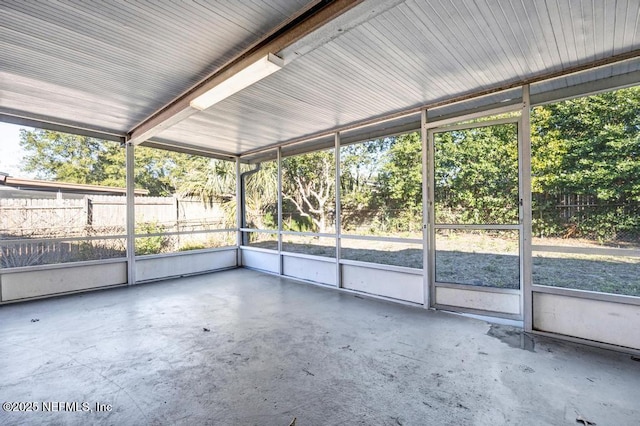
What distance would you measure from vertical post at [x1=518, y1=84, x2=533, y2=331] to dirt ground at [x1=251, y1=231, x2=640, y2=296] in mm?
91

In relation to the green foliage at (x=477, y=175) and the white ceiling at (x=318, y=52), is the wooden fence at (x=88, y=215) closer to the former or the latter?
the white ceiling at (x=318, y=52)

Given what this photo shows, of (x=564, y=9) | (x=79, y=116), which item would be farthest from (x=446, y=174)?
(x=79, y=116)

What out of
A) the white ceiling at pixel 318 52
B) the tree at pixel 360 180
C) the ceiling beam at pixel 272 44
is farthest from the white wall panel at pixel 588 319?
the ceiling beam at pixel 272 44

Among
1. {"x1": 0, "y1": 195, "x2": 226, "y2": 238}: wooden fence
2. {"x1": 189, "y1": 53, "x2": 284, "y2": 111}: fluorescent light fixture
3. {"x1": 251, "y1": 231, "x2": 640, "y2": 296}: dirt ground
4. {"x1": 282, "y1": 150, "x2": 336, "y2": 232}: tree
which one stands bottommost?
{"x1": 251, "y1": 231, "x2": 640, "y2": 296}: dirt ground

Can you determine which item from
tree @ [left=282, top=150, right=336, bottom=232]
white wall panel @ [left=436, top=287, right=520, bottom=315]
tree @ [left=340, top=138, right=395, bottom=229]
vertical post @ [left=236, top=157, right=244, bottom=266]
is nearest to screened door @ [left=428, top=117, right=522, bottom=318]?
white wall panel @ [left=436, top=287, right=520, bottom=315]

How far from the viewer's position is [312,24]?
209 cm

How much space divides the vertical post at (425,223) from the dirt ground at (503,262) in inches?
5.7

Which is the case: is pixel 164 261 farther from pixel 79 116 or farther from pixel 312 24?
pixel 312 24

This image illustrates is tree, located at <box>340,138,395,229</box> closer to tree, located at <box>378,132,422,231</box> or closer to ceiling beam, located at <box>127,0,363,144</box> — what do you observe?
tree, located at <box>378,132,422,231</box>

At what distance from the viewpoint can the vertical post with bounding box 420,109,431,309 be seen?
403 cm

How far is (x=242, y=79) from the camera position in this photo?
2.74 m

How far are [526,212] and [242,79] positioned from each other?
11.1ft

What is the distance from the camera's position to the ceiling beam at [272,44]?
78.2 inches

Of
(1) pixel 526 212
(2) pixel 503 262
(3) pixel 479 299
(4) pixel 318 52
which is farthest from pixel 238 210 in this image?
(1) pixel 526 212
